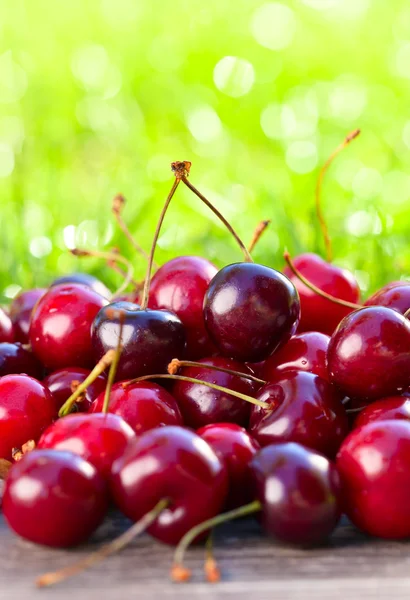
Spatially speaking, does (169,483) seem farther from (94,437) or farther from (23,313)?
(23,313)

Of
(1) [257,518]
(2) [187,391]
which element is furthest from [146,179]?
(1) [257,518]

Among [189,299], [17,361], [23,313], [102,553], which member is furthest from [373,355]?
[23,313]

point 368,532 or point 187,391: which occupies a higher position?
point 187,391

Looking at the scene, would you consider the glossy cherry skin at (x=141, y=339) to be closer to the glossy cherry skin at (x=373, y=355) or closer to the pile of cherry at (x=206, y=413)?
the pile of cherry at (x=206, y=413)

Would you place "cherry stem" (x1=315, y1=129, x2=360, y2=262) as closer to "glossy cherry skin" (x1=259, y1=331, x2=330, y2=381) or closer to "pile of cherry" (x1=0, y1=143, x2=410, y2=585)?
"pile of cherry" (x1=0, y1=143, x2=410, y2=585)

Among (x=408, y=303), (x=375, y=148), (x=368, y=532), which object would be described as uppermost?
(x=375, y=148)

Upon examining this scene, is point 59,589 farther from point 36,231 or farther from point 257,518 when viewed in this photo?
point 36,231

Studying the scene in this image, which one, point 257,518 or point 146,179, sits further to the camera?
point 146,179
